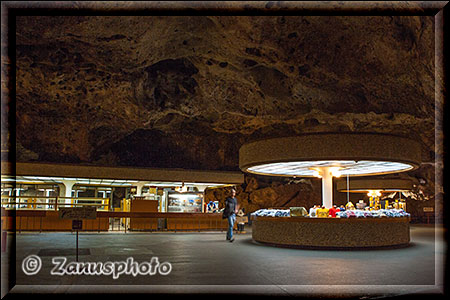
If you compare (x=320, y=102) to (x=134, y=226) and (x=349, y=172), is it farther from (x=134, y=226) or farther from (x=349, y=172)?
(x=134, y=226)

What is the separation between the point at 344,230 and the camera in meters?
10.6

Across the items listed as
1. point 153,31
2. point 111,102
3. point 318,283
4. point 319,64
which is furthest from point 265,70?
point 318,283

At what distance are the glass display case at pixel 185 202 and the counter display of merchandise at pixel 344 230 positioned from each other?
954 centimetres

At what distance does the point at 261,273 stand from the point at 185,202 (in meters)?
14.0

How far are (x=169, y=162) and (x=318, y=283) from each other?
69.8 ft

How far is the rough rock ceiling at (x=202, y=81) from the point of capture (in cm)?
1409

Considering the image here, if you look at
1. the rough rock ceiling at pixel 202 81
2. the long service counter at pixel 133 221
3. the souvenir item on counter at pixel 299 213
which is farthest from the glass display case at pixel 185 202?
the souvenir item on counter at pixel 299 213

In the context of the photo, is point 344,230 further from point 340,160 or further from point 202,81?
point 202,81

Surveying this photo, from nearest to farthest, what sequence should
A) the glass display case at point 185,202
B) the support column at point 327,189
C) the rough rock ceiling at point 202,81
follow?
the support column at point 327,189, the rough rock ceiling at point 202,81, the glass display case at point 185,202

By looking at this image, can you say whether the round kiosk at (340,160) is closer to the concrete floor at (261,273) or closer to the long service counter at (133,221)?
the concrete floor at (261,273)

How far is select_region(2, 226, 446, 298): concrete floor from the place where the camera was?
5.48m

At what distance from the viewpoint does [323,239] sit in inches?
417

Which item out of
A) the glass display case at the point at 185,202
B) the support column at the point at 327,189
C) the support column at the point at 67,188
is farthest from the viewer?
the glass display case at the point at 185,202

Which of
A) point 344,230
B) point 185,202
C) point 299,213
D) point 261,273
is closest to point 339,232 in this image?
point 344,230
